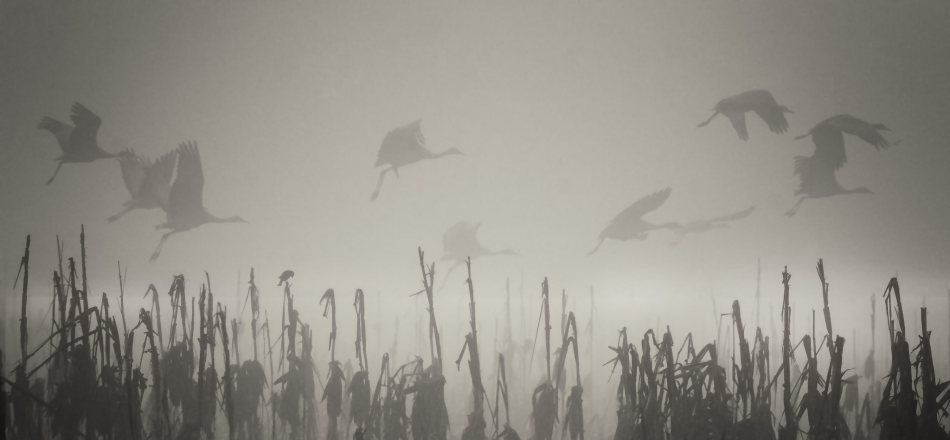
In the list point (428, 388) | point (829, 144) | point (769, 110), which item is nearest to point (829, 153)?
point (829, 144)

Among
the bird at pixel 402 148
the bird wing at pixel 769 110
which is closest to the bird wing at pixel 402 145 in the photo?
the bird at pixel 402 148

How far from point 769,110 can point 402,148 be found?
12.4 metres

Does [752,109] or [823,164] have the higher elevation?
[752,109]

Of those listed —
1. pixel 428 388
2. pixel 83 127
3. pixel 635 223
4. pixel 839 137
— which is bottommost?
pixel 428 388

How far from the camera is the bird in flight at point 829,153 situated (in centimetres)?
1238

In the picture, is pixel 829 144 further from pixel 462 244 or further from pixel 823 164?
pixel 462 244

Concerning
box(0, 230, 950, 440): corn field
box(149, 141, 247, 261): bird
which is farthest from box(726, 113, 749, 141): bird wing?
box(149, 141, 247, 261): bird

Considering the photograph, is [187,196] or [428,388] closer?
[428,388]

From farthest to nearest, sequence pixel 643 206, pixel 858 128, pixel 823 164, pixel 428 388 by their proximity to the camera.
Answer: pixel 643 206
pixel 823 164
pixel 858 128
pixel 428 388

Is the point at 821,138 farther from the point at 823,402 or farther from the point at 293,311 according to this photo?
the point at 293,311

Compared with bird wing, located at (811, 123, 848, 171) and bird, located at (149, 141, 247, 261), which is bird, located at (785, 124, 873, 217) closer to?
bird wing, located at (811, 123, 848, 171)

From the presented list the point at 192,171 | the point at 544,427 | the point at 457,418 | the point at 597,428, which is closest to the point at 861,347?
the point at 597,428

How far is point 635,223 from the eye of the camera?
19016 mm

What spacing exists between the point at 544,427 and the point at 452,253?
16.4 metres
